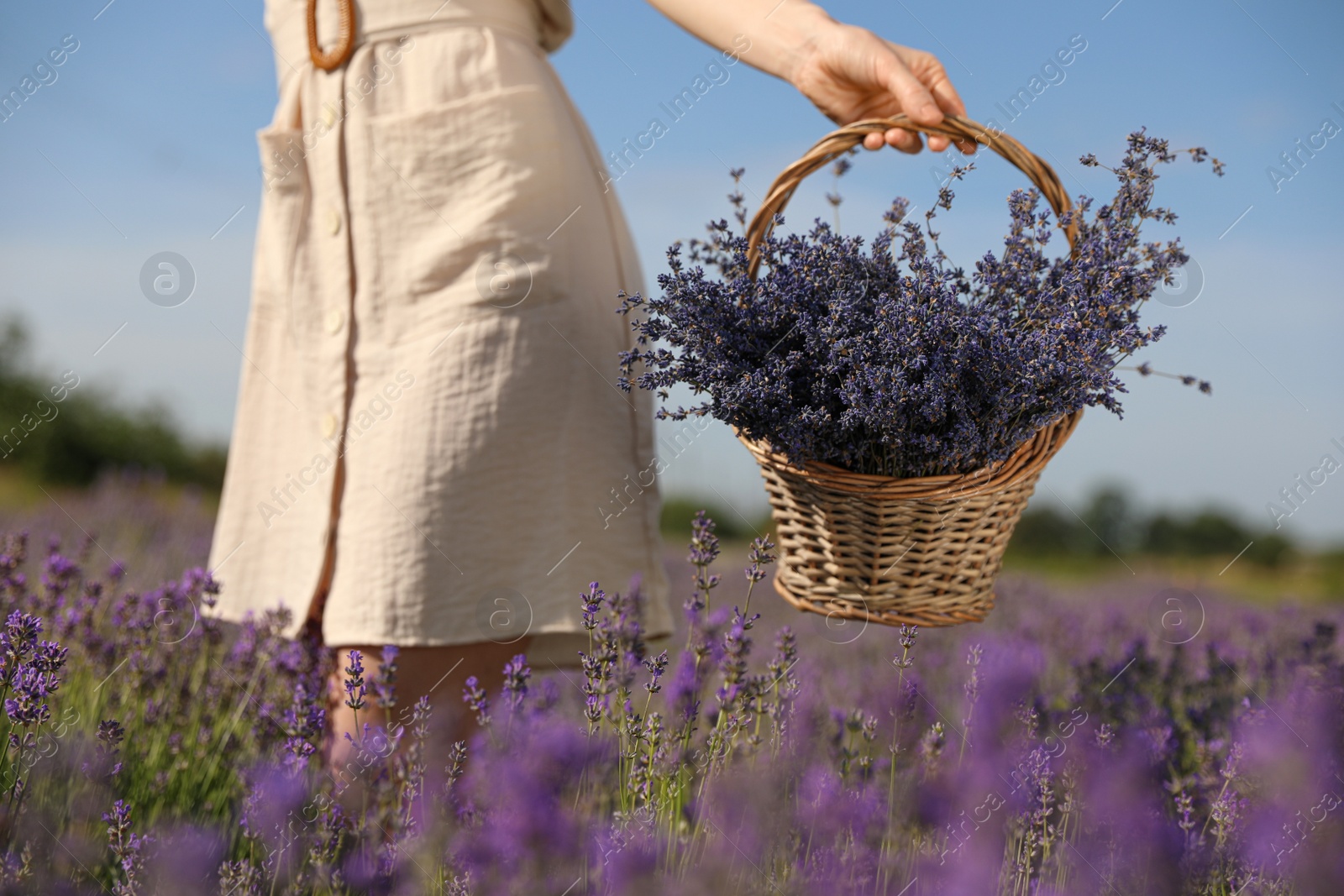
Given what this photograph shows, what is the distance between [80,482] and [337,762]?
8.61m

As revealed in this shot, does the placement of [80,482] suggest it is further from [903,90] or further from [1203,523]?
[1203,523]

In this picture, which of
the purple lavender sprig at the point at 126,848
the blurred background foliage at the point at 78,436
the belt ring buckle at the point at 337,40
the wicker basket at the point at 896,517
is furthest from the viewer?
the blurred background foliage at the point at 78,436

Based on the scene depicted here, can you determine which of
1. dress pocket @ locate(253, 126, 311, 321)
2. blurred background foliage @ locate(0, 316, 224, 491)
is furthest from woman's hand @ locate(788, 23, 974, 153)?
blurred background foliage @ locate(0, 316, 224, 491)

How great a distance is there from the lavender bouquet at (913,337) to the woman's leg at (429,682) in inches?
26.8

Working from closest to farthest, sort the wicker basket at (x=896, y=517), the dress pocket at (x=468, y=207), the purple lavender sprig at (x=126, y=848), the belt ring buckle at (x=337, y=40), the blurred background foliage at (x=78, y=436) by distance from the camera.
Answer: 1. the purple lavender sprig at (x=126, y=848)
2. the wicker basket at (x=896, y=517)
3. the dress pocket at (x=468, y=207)
4. the belt ring buckle at (x=337, y=40)
5. the blurred background foliage at (x=78, y=436)

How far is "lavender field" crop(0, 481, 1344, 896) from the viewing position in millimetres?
1201

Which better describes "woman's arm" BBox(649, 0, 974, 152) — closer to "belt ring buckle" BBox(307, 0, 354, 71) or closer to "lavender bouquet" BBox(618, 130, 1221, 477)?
"lavender bouquet" BBox(618, 130, 1221, 477)

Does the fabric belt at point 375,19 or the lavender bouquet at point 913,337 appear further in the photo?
the fabric belt at point 375,19

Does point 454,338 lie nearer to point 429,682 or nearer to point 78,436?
point 429,682

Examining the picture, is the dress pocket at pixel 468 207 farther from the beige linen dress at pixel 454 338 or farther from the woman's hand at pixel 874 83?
the woman's hand at pixel 874 83

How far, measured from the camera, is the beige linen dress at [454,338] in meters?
1.68

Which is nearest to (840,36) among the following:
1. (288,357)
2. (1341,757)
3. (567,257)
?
(567,257)

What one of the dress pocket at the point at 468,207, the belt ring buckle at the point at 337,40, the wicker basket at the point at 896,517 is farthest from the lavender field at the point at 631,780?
the belt ring buckle at the point at 337,40

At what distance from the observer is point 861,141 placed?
4.96 feet
